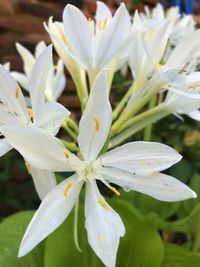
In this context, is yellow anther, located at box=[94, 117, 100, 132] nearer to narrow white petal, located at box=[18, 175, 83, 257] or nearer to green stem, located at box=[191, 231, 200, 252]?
narrow white petal, located at box=[18, 175, 83, 257]

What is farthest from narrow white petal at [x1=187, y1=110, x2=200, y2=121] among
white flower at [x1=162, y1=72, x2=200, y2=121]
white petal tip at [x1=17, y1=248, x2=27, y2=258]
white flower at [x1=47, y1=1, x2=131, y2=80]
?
white petal tip at [x1=17, y1=248, x2=27, y2=258]

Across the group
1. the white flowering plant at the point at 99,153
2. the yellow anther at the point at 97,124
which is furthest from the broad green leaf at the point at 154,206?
the yellow anther at the point at 97,124

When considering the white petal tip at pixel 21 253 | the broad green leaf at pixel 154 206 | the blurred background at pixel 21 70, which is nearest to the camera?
the white petal tip at pixel 21 253

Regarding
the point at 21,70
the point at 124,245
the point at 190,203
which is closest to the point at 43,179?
the point at 124,245

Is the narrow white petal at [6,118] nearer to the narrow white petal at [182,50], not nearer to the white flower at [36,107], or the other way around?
the white flower at [36,107]

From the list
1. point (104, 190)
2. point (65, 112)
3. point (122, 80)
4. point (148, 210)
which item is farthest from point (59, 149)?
point (122, 80)
